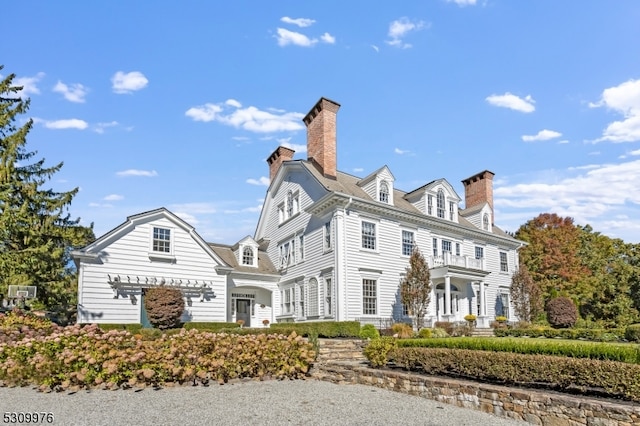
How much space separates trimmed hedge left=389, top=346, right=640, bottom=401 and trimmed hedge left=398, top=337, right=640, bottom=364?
0.54 m

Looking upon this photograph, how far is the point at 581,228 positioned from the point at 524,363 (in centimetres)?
4457

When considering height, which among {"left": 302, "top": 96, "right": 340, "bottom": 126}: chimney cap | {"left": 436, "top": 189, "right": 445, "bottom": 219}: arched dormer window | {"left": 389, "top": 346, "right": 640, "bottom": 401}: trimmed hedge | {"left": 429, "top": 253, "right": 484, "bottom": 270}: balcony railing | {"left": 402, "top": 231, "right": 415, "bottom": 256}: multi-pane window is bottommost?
{"left": 389, "top": 346, "right": 640, "bottom": 401}: trimmed hedge

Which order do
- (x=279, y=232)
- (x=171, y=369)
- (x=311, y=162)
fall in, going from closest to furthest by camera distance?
(x=171, y=369) → (x=311, y=162) → (x=279, y=232)

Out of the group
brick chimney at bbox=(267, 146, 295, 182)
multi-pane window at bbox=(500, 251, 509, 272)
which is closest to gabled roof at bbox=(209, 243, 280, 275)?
brick chimney at bbox=(267, 146, 295, 182)

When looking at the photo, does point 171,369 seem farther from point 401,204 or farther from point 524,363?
point 401,204

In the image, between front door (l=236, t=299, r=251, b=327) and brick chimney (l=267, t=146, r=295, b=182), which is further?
brick chimney (l=267, t=146, r=295, b=182)

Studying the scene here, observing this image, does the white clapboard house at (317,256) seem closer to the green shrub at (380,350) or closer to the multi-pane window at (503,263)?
the multi-pane window at (503,263)

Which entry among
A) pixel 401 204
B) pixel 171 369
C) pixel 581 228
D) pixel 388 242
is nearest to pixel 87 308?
pixel 171 369

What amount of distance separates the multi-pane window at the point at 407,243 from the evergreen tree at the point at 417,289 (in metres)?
1.62

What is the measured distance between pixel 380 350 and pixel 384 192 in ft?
44.3

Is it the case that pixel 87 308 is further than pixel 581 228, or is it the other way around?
pixel 581 228

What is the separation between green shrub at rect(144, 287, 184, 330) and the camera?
19.2 m

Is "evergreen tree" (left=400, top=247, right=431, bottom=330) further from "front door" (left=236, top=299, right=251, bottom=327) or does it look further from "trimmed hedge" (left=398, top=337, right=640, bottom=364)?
"trimmed hedge" (left=398, top=337, right=640, bottom=364)

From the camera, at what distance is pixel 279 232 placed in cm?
2703
